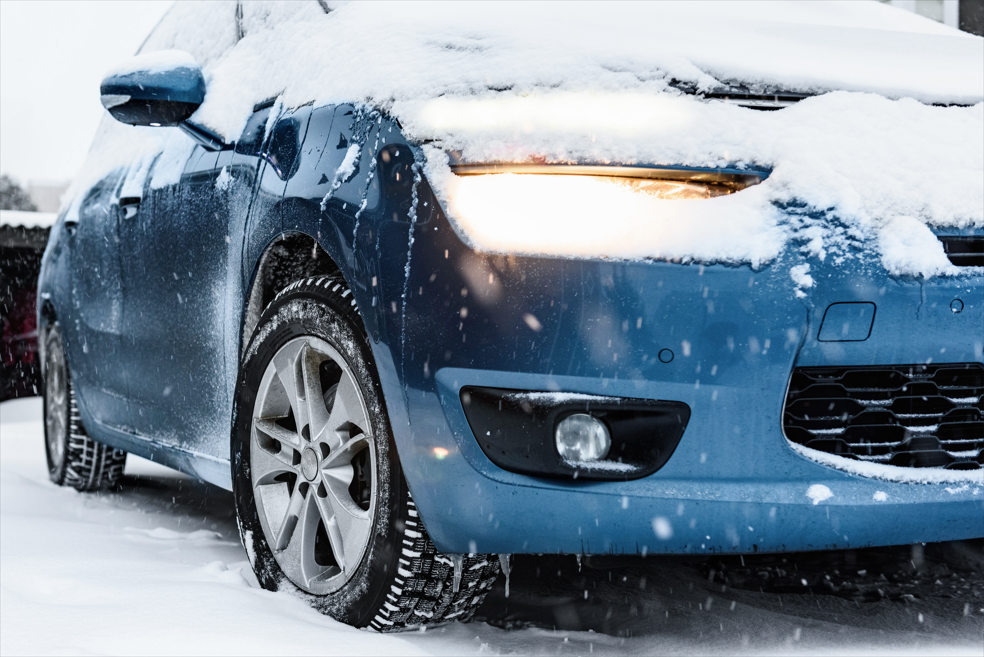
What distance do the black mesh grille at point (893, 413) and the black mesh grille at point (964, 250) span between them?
184 mm

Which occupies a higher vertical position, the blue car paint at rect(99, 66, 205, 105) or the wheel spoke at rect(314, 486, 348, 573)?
the blue car paint at rect(99, 66, 205, 105)

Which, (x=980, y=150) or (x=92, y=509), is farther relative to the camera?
(x=92, y=509)

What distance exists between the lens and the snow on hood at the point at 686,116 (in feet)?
5.98

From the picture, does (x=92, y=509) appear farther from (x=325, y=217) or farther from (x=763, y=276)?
(x=763, y=276)

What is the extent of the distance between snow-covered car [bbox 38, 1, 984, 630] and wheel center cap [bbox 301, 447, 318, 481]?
17 mm

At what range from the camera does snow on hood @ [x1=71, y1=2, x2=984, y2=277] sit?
1822mm

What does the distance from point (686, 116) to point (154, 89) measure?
142 cm

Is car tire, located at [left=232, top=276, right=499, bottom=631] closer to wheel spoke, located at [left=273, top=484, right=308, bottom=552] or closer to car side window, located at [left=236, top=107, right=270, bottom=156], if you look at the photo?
wheel spoke, located at [left=273, top=484, right=308, bottom=552]

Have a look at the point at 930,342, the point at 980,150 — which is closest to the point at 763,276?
the point at 930,342

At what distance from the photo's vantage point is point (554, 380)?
1.83 m

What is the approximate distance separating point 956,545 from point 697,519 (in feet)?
4.71

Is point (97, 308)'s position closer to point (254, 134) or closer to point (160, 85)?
point (160, 85)

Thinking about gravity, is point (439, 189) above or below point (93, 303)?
above

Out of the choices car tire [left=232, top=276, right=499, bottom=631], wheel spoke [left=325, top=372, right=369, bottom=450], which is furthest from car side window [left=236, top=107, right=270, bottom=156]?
wheel spoke [left=325, top=372, right=369, bottom=450]
